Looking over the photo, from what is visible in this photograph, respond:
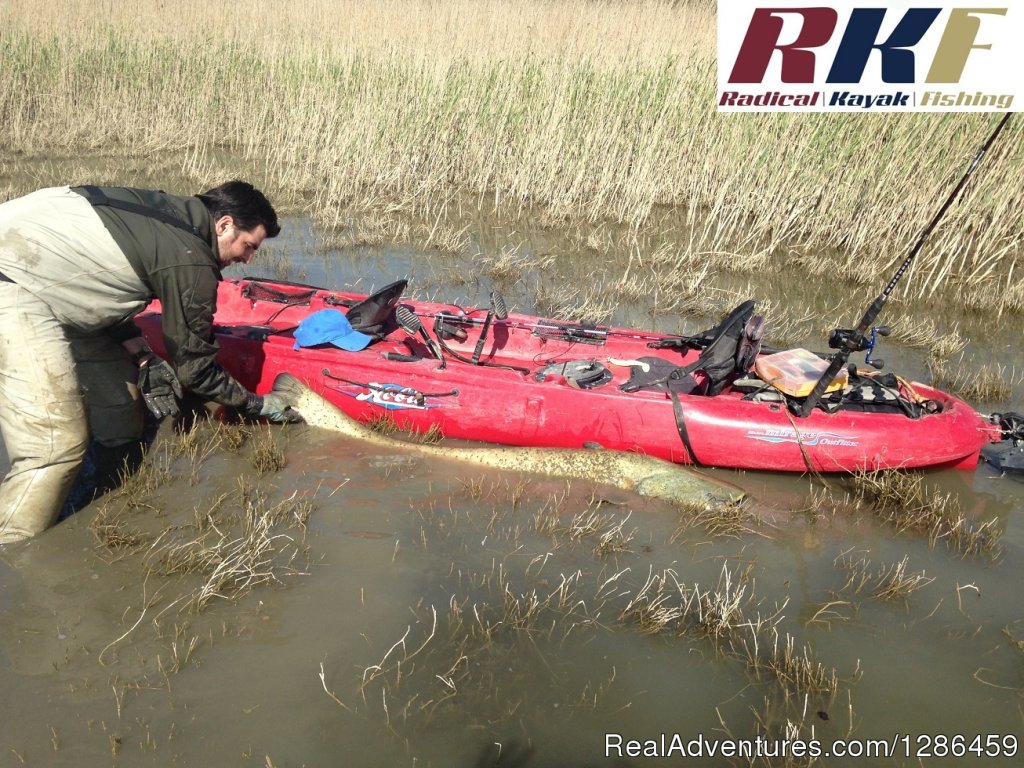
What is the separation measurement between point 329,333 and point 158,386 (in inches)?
45.9

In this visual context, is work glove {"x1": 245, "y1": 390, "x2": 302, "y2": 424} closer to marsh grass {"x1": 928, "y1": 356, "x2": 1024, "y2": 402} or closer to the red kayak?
the red kayak

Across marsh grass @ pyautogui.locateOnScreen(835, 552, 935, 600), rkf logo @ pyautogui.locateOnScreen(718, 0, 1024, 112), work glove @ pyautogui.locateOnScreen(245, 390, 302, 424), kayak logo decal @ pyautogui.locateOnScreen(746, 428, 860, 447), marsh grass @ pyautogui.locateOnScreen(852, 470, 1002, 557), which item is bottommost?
work glove @ pyautogui.locateOnScreen(245, 390, 302, 424)

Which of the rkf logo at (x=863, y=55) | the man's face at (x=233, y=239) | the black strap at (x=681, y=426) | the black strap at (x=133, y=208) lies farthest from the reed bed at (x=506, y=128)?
the black strap at (x=133, y=208)

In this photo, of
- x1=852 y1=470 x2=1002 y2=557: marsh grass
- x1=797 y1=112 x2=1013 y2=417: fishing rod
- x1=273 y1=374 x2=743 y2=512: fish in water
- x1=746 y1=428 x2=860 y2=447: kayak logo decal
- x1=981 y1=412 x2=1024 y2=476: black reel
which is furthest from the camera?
x1=981 y1=412 x2=1024 y2=476: black reel

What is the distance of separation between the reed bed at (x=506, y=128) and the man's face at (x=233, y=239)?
16.2 feet

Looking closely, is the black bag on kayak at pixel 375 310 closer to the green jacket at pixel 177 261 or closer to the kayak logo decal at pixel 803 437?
the green jacket at pixel 177 261

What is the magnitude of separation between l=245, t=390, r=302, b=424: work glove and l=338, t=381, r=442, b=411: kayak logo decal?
386mm

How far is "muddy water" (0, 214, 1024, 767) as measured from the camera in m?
3.12

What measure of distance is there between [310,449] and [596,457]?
5.59ft

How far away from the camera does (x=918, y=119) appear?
340 inches

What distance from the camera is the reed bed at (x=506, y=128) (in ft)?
28.9

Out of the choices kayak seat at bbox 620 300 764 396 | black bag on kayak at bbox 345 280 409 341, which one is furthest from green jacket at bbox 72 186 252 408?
kayak seat at bbox 620 300 764 396

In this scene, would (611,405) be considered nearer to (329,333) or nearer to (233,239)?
(329,333)

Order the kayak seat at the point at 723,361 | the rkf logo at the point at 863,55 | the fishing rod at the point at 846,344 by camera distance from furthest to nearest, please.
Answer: the rkf logo at the point at 863,55 → the kayak seat at the point at 723,361 → the fishing rod at the point at 846,344
